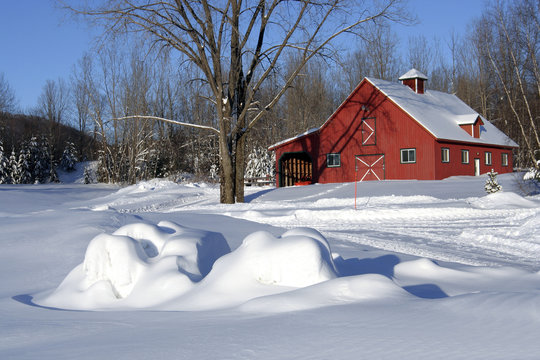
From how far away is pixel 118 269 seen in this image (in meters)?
5.39

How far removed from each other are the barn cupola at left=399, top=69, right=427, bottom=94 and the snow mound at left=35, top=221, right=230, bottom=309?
3442 cm

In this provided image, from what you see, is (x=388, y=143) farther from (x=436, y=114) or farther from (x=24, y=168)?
(x=24, y=168)

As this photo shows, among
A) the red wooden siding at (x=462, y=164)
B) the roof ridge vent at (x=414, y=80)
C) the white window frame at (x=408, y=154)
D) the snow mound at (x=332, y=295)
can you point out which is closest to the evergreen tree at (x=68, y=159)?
the roof ridge vent at (x=414, y=80)

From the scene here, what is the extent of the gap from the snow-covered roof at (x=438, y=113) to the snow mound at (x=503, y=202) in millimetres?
12677

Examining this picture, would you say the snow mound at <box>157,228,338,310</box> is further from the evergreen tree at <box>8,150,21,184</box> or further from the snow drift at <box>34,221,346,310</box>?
the evergreen tree at <box>8,150,21,184</box>

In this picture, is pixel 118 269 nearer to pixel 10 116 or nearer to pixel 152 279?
pixel 152 279

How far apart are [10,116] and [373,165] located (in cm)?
4810

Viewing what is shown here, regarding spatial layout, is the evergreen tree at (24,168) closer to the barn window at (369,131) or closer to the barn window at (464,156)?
the barn window at (369,131)

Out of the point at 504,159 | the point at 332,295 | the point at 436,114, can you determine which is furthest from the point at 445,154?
the point at 332,295

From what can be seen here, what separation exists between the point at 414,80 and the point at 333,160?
9.41 metres

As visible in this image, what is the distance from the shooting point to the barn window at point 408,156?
31125 mm

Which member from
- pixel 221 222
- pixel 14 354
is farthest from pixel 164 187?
pixel 14 354

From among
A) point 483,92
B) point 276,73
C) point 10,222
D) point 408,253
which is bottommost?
point 408,253

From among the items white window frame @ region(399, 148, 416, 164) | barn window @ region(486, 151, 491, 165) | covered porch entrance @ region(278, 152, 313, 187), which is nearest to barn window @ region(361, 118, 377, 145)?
white window frame @ region(399, 148, 416, 164)
